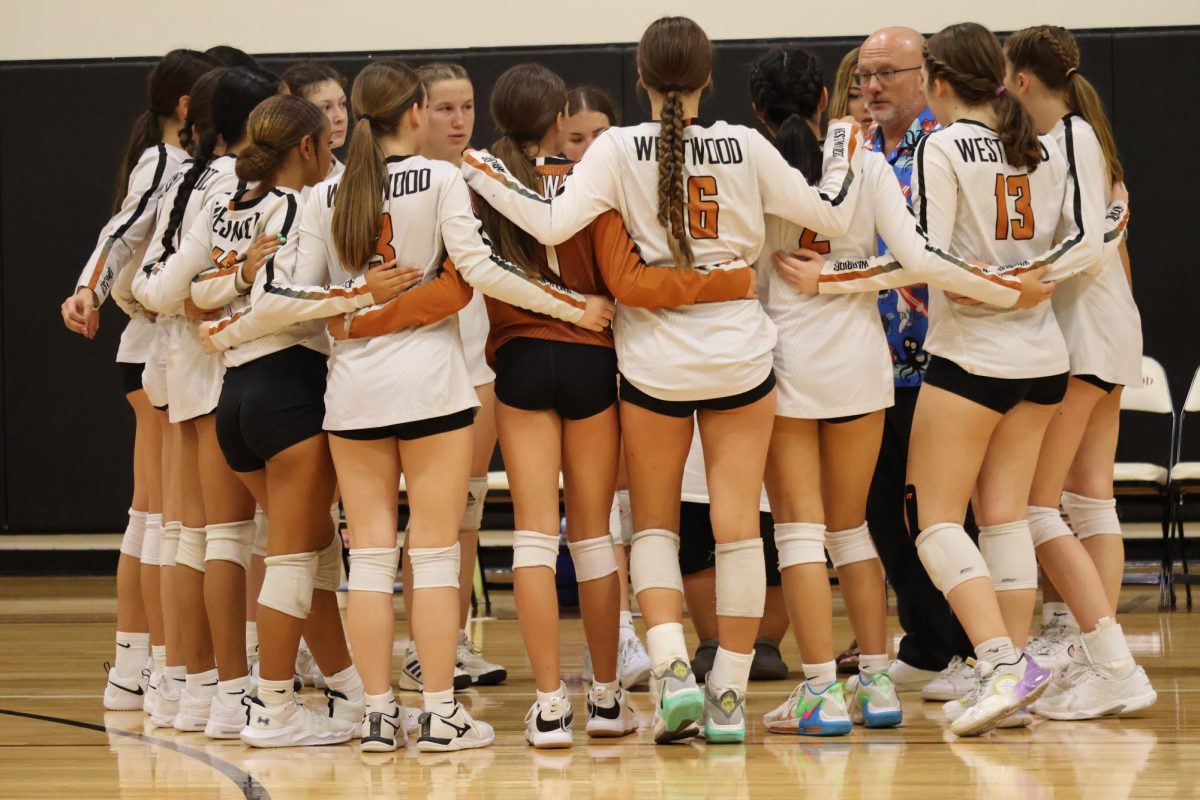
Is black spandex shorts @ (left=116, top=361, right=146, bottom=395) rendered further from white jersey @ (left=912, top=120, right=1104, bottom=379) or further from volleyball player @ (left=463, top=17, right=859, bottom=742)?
white jersey @ (left=912, top=120, right=1104, bottom=379)

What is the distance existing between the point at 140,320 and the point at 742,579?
203cm

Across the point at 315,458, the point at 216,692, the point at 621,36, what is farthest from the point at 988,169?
the point at 621,36

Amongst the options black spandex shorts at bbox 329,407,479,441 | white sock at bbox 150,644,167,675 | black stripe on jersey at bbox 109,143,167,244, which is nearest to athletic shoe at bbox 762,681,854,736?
black spandex shorts at bbox 329,407,479,441

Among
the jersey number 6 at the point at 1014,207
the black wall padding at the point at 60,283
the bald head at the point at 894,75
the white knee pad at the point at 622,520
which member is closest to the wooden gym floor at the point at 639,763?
the white knee pad at the point at 622,520

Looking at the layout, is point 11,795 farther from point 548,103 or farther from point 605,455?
point 548,103

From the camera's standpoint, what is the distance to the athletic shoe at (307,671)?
4.73 m

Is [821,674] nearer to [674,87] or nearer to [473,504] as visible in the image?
[473,504]

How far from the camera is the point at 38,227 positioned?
782 cm

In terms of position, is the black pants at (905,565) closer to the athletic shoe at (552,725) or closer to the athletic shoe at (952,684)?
the athletic shoe at (952,684)

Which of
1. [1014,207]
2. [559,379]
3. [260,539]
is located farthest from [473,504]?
[1014,207]

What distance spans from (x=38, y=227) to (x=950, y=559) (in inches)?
229

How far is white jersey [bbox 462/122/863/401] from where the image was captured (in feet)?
11.3

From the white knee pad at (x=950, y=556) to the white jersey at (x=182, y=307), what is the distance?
186cm

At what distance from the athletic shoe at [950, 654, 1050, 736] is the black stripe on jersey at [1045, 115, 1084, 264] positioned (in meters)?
1.01
